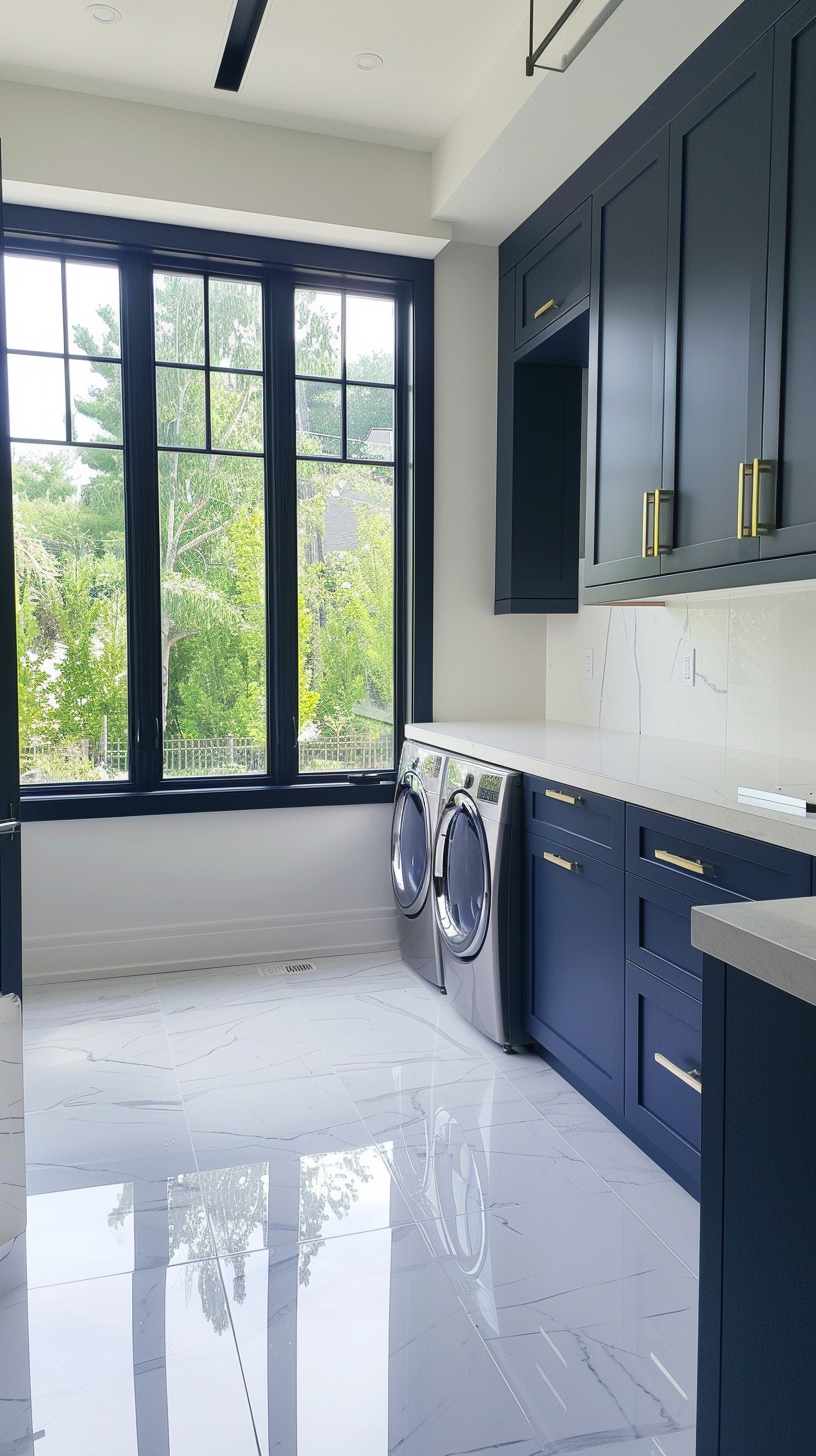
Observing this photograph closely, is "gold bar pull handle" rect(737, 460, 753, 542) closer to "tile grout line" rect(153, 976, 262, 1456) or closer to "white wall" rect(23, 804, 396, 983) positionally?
"tile grout line" rect(153, 976, 262, 1456)

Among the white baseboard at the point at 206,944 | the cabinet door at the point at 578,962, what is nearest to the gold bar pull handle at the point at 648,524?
the cabinet door at the point at 578,962

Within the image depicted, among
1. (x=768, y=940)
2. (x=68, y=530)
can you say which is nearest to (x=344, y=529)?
(x=68, y=530)

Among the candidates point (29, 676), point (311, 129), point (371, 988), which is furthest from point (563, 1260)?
point (311, 129)

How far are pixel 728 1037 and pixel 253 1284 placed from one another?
123cm

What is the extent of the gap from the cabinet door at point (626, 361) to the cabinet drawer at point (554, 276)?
10 cm

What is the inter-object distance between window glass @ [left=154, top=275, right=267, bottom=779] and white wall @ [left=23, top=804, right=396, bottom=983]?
0.27 m

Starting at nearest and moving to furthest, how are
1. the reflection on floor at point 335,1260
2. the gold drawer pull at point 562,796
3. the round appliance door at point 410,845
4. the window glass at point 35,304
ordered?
1. the reflection on floor at point 335,1260
2. the gold drawer pull at point 562,796
3. the window glass at point 35,304
4. the round appliance door at point 410,845

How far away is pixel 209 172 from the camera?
3.18 meters

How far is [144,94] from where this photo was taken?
10.1 ft

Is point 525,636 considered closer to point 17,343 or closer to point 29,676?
point 29,676

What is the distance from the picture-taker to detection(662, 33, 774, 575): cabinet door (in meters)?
2.06

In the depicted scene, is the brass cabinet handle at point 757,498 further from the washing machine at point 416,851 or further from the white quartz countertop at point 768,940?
the washing machine at point 416,851

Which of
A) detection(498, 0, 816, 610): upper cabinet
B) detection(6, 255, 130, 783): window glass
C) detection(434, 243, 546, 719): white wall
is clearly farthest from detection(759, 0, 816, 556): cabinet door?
detection(6, 255, 130, 783): window glass

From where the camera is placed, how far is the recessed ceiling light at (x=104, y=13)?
2600 mm
